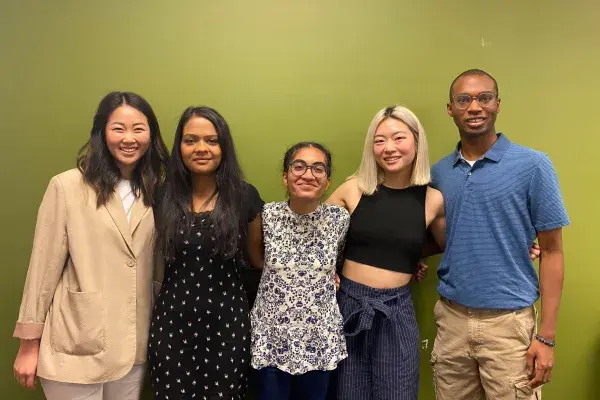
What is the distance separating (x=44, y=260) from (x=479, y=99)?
1.71 meters

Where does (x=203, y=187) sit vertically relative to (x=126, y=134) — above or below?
below

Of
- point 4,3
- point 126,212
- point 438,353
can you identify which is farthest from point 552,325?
point 4,3

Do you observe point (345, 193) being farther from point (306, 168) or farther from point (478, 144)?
point (478, 144)

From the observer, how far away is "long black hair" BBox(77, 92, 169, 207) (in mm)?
1574

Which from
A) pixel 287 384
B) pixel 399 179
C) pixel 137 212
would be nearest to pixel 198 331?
pixel 287 384

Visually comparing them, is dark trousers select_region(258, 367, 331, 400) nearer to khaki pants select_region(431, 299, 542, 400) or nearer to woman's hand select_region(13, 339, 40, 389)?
khaki pants select_region(431, 299, 542, 400)

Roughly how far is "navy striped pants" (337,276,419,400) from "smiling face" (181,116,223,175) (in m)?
0.75

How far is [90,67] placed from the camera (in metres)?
1.96

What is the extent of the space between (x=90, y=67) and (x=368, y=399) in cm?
185

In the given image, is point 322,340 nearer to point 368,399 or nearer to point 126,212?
point 368,399

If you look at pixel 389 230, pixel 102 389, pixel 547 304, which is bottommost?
pixel 102 389

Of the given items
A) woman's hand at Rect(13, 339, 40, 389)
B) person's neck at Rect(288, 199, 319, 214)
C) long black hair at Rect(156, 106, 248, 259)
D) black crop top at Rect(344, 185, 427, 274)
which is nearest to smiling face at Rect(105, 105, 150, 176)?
A: long black hair at Rect(156, 106, 248, 259)

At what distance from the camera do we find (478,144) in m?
1.75

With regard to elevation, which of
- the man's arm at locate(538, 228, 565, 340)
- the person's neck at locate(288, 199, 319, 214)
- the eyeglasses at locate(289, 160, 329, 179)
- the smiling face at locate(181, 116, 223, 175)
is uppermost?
the smiling face at locate(181, 116, 223, 175)
